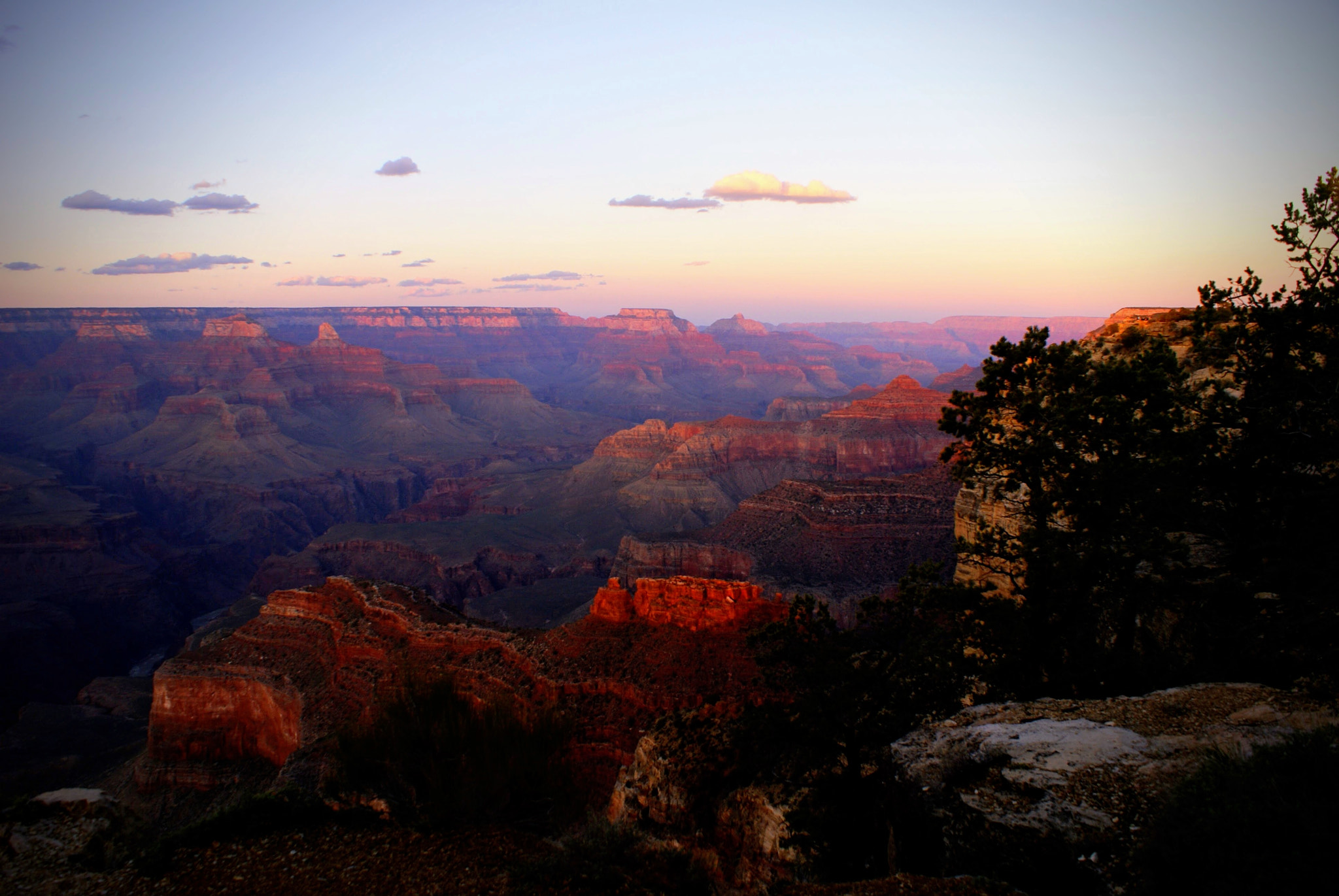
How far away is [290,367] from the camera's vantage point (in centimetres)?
17888

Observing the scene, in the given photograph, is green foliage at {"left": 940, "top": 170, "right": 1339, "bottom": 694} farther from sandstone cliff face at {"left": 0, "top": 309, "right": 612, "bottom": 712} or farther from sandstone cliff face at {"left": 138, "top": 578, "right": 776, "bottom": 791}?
sandstone cliff face at {"left": 0, "top": 309, "right": 612, "bottom": 712}

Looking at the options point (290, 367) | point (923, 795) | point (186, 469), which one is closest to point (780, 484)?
point (923, 795)

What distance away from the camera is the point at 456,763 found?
561 inches

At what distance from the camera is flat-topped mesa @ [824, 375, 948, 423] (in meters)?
96.3

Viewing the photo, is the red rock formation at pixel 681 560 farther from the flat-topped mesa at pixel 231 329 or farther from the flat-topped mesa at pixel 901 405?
the flat-topped mesa at pixel 231 329

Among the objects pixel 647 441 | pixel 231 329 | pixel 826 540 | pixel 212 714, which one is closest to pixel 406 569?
pixel 647 441

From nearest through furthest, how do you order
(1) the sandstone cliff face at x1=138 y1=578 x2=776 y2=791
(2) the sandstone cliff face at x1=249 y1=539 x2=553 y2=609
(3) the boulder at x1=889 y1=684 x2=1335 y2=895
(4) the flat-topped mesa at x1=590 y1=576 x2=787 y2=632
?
(3) the boulder at x1=889 y1=684 x2=1335 y2=895 < (1) the sandstone cliff face at x1=138 y1=578 x2=776 y2=791 < (4) the flat-topped mesa at x1=590 y1=576 x2=787 y2=632 < (2) the sandstone cliff face at x1=249 y1=539 x2=553 y2=609

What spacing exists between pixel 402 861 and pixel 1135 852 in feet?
30.6

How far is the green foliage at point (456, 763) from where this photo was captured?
1274 centimetres

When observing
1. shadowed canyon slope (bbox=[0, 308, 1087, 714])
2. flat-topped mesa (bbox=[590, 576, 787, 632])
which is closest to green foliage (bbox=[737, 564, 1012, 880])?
flat-topped mesa (bbox=[590, 576, 787, 632])

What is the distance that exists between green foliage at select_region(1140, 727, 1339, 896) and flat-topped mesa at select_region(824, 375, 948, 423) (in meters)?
91.9

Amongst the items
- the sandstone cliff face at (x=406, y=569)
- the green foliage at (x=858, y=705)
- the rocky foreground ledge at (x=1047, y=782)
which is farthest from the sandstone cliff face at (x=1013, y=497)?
the sandstone cliff face at (x=406, y=569)

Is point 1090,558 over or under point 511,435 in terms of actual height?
over

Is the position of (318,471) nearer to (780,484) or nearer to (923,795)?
(780,484)
